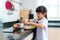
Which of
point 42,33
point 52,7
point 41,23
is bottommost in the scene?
point 42,33

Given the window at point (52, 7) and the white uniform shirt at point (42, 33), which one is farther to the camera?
the window at point (52, 7)

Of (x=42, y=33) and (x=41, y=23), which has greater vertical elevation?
(x=41, y=23)

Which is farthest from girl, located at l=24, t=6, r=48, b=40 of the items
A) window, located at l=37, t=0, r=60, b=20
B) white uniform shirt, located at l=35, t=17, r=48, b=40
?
window, located at l=37, t=0, r=60, b=20

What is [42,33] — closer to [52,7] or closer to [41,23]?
[41,23]

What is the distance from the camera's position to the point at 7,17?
6.86ft

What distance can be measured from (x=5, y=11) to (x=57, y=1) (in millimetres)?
1390

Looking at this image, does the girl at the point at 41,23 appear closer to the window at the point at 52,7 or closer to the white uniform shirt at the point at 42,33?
the white uniform shirt at the point at 42,33

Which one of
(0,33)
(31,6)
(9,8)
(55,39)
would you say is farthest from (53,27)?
(0,33)

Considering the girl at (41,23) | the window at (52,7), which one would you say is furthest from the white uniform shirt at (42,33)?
the window at (52,7)

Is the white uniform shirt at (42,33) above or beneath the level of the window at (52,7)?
beneath

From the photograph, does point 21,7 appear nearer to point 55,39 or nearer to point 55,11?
point 55,11

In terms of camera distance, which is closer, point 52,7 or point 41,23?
point 41,23

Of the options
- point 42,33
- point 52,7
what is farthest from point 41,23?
point 52,7

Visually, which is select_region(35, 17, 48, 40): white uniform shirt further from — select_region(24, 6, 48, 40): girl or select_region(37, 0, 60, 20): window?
select_region(37, 0, 60, 20): window
